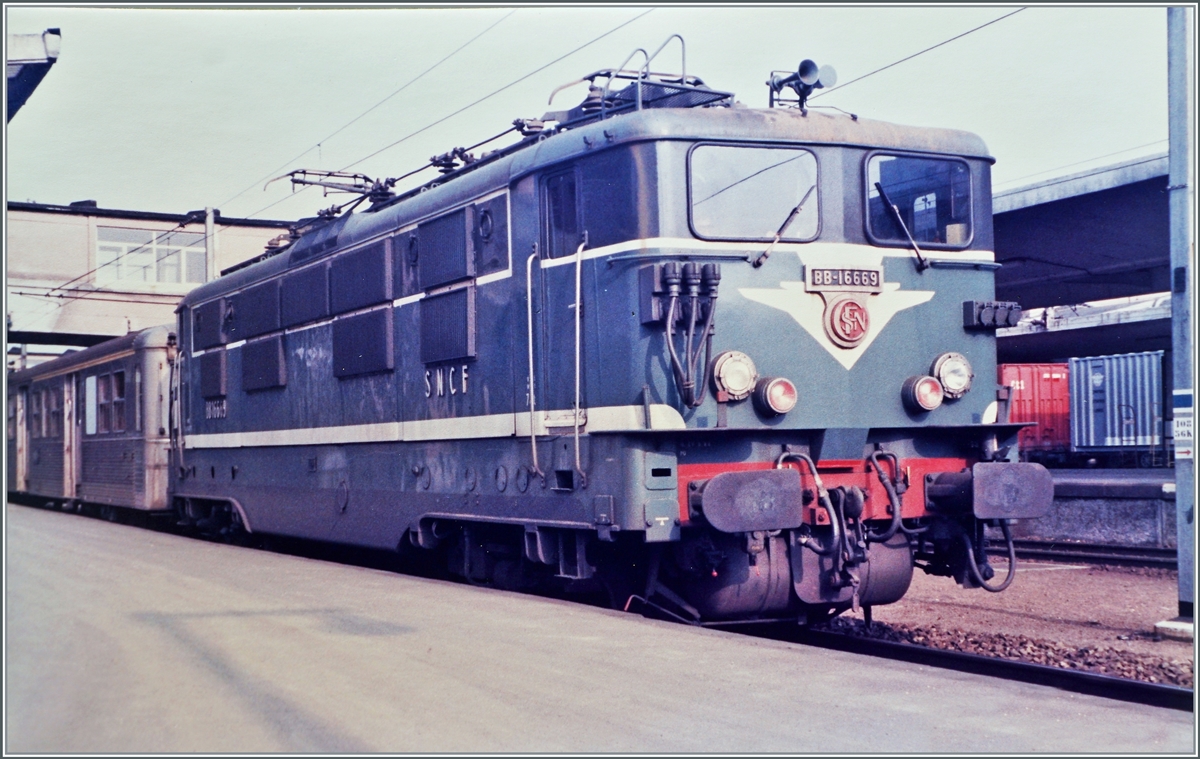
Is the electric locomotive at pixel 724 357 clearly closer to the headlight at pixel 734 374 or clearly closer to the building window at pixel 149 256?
the headlight at pixel 734 374

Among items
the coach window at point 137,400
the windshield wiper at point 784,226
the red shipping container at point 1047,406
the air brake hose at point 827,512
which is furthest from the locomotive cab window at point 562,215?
the red shipping container at point 1047,406

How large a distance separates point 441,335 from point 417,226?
1.07 metres

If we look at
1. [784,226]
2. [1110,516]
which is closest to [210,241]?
[784,226]

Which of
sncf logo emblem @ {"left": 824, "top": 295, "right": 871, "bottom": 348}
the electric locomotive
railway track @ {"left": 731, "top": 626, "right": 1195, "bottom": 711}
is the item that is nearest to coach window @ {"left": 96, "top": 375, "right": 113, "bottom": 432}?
the electric locomotive

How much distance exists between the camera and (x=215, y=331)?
15.4 m

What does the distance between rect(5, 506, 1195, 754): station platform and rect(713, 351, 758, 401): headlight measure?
1.56 metres

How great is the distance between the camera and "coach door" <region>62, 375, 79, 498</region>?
18.6m

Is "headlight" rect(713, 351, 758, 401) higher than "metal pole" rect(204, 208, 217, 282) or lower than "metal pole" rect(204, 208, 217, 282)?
lower

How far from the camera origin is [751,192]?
8.03 m

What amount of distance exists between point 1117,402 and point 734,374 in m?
19.6

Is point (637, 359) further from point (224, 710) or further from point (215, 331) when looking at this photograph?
point (215, 331)

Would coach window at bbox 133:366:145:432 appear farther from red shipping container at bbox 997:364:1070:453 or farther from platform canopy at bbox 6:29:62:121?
red shipping container at bbox 997:364:1070:453

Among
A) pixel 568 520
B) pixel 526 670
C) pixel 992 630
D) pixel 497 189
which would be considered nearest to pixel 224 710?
pixel 526 670

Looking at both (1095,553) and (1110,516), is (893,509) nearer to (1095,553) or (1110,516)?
(1095,553)
